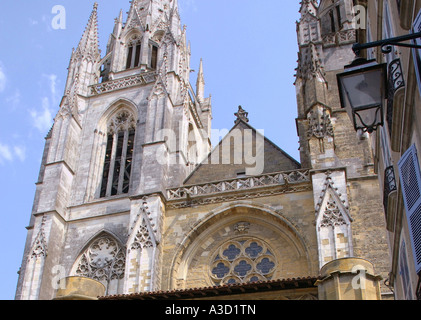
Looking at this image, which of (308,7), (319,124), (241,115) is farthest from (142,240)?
(308,7)

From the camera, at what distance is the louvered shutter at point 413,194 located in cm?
570

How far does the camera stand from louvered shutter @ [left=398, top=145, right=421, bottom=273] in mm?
5699

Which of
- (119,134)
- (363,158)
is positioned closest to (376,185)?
(363,158)

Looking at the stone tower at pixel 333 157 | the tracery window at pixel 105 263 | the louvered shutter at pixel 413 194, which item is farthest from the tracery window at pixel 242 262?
the louvered shutter at pixel 413 194

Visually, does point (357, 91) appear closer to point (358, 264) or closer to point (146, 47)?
point (358, 264)

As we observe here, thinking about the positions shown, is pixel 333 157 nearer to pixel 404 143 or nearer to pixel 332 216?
pixel 332 216

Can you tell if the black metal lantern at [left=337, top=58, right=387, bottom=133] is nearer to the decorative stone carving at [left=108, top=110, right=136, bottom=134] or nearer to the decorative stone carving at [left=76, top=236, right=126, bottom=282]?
the decorative stone carving at [left=76, top=236, right=126, bottom=282]

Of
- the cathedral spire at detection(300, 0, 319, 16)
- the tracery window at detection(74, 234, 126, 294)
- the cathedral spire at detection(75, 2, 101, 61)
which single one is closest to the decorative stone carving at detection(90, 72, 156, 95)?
the cathedral spire at detection(75, 2, 101, 61)

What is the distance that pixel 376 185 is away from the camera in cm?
1662

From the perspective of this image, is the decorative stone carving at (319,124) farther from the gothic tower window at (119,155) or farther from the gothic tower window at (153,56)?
the gothic tower window at (153,56)

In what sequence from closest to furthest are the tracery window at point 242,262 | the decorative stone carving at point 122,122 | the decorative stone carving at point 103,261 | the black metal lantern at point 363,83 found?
the black metal lantern at point 363,83, the tracery window at point 242,262, the decorative stone carving at point 103,261, the decorative stone carving at point 122,122

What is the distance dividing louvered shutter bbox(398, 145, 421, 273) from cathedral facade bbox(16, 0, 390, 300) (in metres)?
7.89
